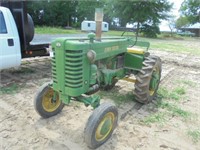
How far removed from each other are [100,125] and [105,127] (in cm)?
12

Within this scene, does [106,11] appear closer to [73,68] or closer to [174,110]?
[174,110]

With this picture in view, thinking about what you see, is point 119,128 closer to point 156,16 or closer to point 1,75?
point 1,75

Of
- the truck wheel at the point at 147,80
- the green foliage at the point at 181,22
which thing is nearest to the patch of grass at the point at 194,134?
the truck wheel at the point at 147,80

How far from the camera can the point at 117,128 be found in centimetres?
361

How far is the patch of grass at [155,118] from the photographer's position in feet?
12.7

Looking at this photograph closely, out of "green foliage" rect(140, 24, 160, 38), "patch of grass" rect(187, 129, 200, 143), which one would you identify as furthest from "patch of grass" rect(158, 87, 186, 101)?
"green foliage" rect(140, 24, 160, 38)

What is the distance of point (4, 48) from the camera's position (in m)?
5.01

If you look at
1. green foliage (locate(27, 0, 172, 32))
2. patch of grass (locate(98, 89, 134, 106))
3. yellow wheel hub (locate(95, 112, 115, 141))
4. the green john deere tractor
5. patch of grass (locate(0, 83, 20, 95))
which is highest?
green foliage (locate(27, 0, 172, 32))

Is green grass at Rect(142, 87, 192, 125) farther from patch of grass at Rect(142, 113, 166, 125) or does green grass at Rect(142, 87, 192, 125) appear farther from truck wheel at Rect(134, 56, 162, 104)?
truck wheel at Rect(134, 56, 162, 104)

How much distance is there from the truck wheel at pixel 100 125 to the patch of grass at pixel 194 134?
1184mm

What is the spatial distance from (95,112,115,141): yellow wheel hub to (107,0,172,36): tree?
80.7 ft

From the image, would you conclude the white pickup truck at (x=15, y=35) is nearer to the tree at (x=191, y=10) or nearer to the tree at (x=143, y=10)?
the tree at (x=143, y=10)

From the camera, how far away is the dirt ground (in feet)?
10.5

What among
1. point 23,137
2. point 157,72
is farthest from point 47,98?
point 157,72
